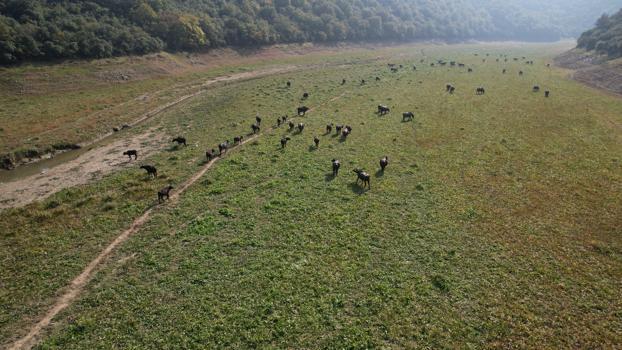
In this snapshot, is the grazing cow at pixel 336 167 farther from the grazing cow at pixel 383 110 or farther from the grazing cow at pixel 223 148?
the grazing cow at pixel 383 110

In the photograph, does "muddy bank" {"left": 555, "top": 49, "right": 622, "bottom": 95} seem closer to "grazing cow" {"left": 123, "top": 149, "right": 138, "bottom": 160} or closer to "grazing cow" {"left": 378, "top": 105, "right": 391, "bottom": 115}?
"grazing cow" {"left": 378, "top": 105, "right": 391, "bottom": 115}

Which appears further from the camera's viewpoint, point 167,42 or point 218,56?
point 218,56

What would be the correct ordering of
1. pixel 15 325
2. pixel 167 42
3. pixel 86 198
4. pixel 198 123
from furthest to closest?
pixel 167 42 < pixel 198 123 < pixel 86 198 < pixel 15 325

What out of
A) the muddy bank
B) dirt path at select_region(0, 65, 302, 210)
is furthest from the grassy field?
A: the muddy bank

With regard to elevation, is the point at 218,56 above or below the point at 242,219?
above

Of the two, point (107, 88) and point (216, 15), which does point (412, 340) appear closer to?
point (107, 88)

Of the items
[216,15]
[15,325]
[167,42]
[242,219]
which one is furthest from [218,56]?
[15,325]

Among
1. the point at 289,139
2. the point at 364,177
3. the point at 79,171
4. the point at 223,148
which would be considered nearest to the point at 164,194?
the point at 223,148
